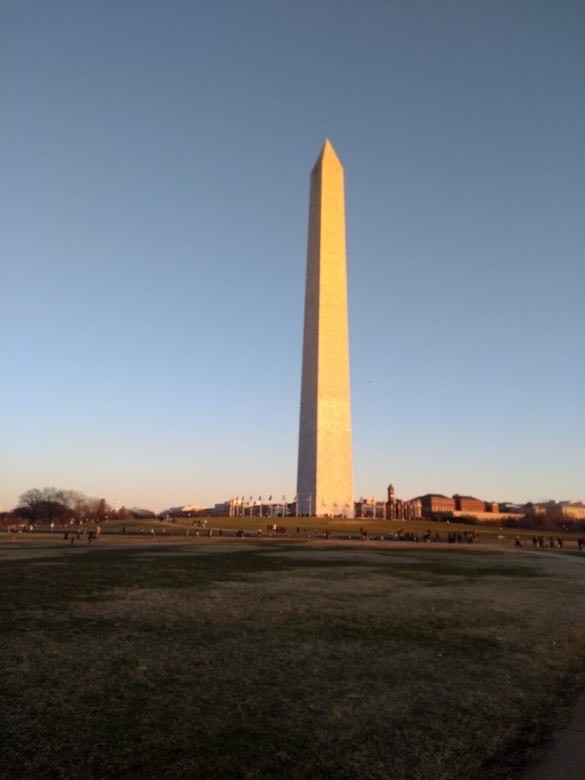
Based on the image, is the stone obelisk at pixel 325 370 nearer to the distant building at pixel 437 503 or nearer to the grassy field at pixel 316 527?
the grassy field at pixel 316 527

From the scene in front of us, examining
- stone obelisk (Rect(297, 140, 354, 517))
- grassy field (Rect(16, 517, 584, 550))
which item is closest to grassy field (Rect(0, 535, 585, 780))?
grassy field (Rect(16, 517, 584, 550))

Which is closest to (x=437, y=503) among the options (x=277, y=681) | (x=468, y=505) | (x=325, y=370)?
(x=468, y=505)

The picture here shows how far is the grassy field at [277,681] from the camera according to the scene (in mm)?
4168

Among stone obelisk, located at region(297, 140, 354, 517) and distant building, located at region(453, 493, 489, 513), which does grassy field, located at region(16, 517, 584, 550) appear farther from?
distant building, located at region(453, 493, 489, 513)

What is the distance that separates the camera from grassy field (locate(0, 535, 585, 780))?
417cm

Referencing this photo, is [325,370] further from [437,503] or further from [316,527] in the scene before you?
[437,503]

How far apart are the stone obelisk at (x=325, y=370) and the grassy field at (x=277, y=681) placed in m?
51.2

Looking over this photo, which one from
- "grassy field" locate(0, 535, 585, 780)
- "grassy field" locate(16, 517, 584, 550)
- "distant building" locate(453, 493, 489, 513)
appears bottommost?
"grassy field" locate(0, 535, 585, 780)

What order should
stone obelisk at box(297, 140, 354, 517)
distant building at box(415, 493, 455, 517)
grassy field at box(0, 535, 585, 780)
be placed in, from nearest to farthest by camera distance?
grassy field at box(0, 535, 585, 780) → stone obelisk at box(297, 140, 354, 517) → distant building at box(415, 493, 455, 517)

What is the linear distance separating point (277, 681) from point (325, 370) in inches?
2294

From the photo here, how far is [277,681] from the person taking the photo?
584cm

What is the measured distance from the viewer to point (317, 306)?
212 ft

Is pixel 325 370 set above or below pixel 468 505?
above

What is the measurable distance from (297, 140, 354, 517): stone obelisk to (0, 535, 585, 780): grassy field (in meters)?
51.2
